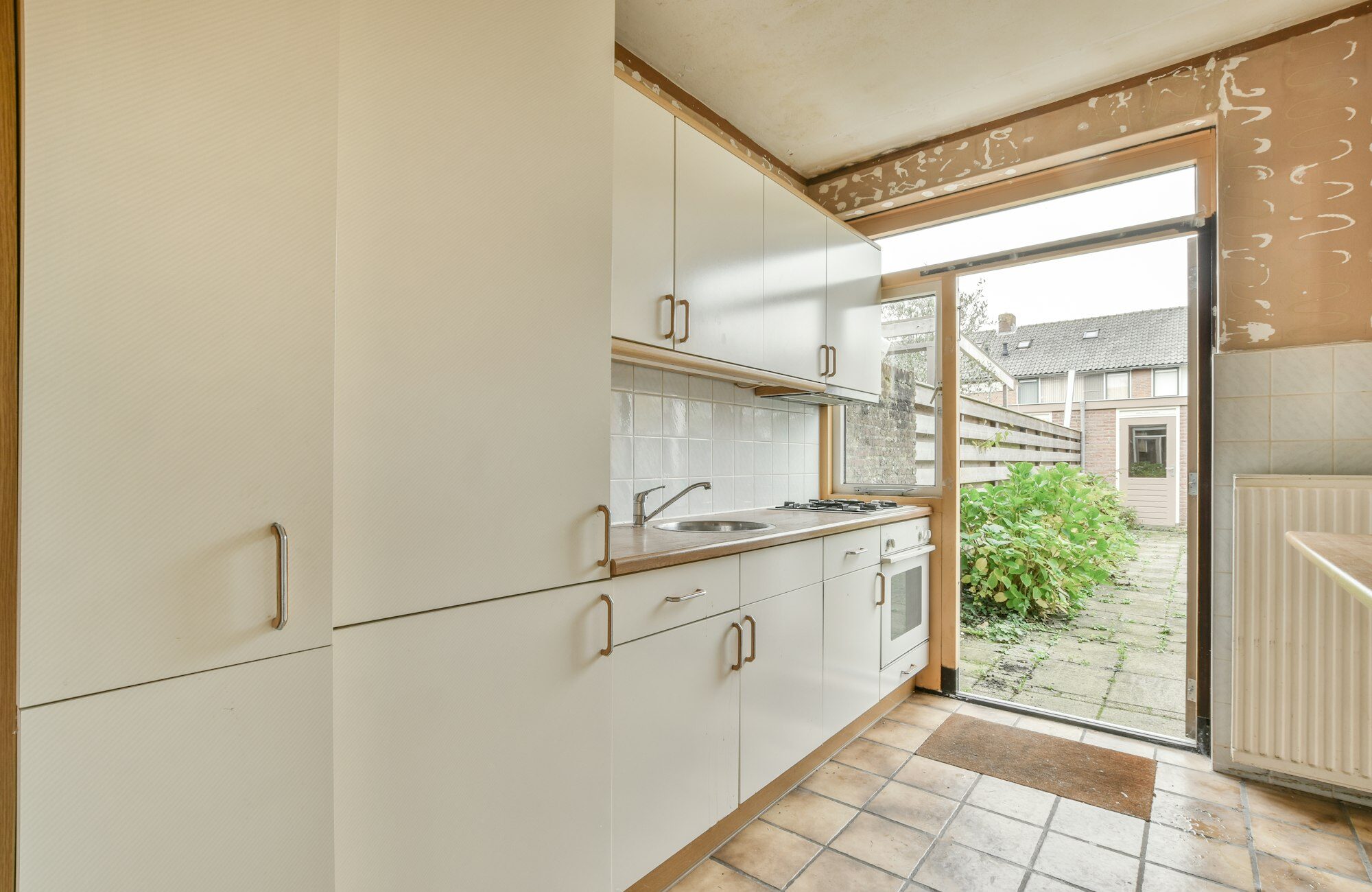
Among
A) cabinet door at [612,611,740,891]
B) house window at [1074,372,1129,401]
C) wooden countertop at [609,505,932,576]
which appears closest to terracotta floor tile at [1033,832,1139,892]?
cabinet door at [612,611,740,891]

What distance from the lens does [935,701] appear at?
3014 millimetres

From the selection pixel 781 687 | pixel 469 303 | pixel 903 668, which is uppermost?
pixel 469 303

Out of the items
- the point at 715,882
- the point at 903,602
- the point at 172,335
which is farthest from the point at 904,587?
the point at 172,335

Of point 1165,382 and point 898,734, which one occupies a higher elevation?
point 1165,382

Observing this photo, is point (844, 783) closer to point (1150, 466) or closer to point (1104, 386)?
point (1150, 466)

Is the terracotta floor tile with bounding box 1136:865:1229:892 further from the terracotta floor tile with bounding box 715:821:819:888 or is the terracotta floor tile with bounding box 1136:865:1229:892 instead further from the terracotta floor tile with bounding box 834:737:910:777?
the terracotta floor tile with bounding box 834:737:910:777

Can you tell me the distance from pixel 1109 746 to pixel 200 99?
10.8 ft

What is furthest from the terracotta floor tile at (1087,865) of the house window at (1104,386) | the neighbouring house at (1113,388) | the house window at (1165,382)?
the house window at (1104,386)

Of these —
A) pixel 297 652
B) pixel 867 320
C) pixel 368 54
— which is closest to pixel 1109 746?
pixel 867 320

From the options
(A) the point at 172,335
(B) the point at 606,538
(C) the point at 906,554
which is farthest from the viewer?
(C) the point at 906,554

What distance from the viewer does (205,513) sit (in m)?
0.84

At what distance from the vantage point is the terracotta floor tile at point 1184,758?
2336 mm

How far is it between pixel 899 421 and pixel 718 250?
1.58m

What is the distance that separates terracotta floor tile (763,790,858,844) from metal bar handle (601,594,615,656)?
1.04 metres
